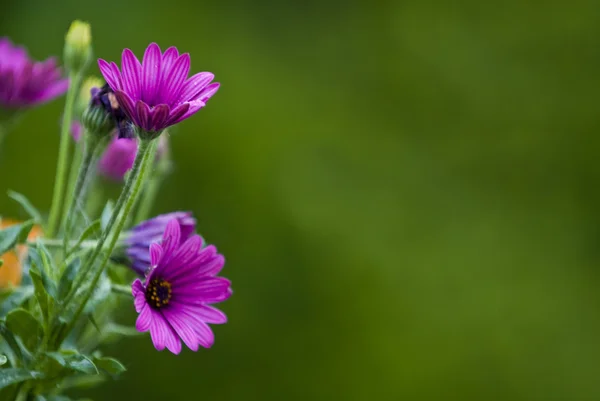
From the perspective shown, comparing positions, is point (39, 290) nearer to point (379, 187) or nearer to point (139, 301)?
point (139, 301)

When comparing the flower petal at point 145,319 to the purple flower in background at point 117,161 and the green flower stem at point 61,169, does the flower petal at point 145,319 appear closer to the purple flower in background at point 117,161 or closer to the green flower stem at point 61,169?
the green flower stem at point 61,169

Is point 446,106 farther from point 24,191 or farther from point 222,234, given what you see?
point 24,191

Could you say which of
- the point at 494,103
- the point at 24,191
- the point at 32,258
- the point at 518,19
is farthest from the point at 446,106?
the point at 32,258

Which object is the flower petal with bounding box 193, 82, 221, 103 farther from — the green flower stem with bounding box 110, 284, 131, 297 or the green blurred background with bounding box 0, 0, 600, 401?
the green blurred background with bounding box 0, 0, 600, 401

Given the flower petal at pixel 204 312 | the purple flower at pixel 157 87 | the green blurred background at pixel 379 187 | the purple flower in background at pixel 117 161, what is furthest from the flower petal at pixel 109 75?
the green blurred background at pixel 379 187

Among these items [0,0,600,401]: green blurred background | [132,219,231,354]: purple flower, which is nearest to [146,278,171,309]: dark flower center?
[132,219,231,354]: purple flower

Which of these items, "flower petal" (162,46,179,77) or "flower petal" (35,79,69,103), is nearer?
"flower petal" (162,46,179,77)

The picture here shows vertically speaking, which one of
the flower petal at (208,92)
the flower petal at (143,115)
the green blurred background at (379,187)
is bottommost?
the flower petal at (143,115)
